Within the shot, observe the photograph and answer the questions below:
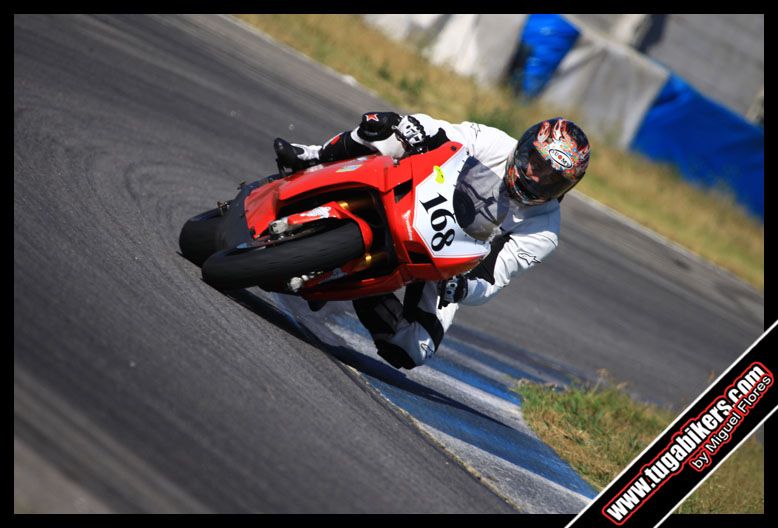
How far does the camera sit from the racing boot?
5.31 m

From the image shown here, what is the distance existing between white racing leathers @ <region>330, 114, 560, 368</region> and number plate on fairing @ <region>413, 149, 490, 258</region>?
0.90 feet

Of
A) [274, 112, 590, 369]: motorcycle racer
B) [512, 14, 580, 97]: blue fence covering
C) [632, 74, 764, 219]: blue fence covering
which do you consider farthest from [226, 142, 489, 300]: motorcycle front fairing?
[632, 74, 764, 219]: blue fence covering

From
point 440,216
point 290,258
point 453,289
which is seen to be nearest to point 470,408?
point 453,289

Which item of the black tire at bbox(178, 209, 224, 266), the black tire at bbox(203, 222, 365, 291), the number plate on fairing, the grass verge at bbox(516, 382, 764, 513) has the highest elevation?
the number plate on fairing

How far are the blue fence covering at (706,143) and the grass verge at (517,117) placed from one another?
0.39 meters

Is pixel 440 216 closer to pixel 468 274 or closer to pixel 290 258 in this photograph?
pixel 468 274

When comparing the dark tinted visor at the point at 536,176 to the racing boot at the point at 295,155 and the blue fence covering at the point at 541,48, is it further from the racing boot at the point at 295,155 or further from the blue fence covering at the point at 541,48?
the blue fence covering at the point at 541,48

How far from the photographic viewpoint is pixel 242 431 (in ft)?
12.0

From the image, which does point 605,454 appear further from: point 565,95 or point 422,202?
point 565,95

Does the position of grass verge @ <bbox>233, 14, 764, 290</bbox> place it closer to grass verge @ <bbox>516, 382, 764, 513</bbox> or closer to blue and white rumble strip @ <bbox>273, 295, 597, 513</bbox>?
grass verge @ <bbox>516, 382, 764, 513</bbox>

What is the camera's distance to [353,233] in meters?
4.86

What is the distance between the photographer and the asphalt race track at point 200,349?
327 centimetres

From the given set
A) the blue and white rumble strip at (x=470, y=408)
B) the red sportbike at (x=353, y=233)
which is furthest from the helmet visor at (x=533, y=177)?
the blue and white rumble strip at (x=470, y=408)

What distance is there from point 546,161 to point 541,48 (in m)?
15.4
